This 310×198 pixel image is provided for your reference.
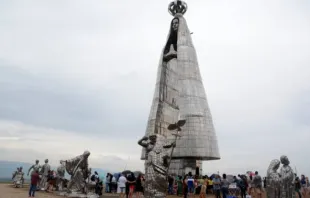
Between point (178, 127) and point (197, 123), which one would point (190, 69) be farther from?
point (178, 127)

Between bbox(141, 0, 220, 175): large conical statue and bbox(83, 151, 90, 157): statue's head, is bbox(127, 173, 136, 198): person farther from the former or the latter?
bbox(141, 0, 220, 175): large conical statue

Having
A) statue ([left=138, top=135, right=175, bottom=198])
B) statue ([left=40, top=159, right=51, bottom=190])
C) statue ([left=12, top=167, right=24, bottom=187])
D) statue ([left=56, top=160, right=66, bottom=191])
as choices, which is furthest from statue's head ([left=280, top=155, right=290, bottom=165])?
statue ([left=12, top=167, right=24, bottom=187])

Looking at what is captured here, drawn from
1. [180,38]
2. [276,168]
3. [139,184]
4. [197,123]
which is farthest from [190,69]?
[276,168]

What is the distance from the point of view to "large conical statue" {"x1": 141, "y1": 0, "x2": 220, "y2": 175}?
25.9 m

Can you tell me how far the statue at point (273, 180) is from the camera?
9562 millimetres

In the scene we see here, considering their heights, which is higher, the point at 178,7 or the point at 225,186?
the point at 178,7

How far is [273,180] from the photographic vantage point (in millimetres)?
9656

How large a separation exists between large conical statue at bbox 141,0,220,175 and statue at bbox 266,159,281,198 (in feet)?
44.2

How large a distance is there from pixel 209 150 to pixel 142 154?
20.5 feet

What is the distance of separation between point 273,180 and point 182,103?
711 inches

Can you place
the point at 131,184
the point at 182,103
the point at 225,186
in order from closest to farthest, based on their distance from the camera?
1. the point at 131,184
2. the point at 225,186
3. the point at 182,103

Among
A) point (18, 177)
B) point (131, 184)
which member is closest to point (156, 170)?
point (131, 184)

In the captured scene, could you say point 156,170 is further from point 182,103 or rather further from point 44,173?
point 182,103

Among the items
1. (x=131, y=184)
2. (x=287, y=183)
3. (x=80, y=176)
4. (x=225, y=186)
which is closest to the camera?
(x=287, y=183)
